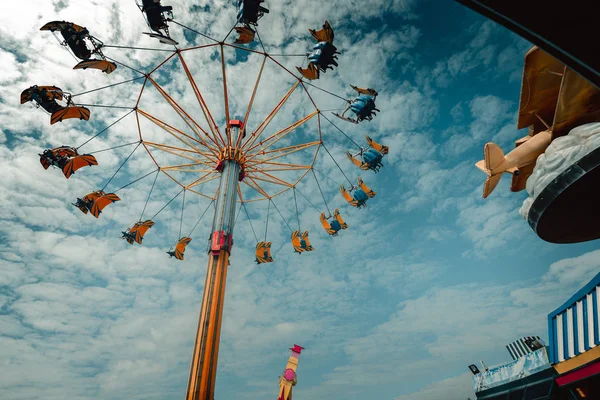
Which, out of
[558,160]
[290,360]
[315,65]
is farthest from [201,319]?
[558,160]

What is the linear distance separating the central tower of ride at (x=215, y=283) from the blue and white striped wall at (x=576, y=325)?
449 inches

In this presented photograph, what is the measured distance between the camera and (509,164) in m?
8.58

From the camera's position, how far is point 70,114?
14.5 meters

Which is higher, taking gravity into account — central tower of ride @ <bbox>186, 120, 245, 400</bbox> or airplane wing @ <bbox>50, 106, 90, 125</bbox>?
airplane wing @ <bbox>50, 106, 90, 125</bbox>

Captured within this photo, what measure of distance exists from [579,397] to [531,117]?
8.43 meters

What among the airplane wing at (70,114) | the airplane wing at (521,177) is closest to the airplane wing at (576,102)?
the airplane wing at (521,177)

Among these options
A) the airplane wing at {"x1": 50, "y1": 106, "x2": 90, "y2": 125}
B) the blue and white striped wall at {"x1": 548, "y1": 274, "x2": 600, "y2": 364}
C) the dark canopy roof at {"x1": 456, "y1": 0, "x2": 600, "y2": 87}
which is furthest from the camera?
the airplane wing at {"x1": 50, "y1": 106, "x2": 90, "y2": 125}

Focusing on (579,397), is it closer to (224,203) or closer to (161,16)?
(224,203)

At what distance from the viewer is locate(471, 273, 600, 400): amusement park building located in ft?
29.6

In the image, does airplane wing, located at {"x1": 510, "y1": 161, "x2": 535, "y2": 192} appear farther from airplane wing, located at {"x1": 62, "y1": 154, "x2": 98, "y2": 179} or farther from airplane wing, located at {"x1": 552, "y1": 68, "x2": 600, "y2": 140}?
airplane wing, located at {"x1": 62, "y1": 154, "x2": 98, "y2": 179}

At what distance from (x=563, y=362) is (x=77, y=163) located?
20.9 meters

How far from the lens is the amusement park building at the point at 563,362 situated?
9.03 m

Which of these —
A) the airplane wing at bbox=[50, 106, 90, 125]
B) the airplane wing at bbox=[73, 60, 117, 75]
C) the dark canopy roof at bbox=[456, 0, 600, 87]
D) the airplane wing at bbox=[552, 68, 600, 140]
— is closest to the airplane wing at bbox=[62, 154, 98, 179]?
the airplane wing at bbox=[50, 106, 90, 125]

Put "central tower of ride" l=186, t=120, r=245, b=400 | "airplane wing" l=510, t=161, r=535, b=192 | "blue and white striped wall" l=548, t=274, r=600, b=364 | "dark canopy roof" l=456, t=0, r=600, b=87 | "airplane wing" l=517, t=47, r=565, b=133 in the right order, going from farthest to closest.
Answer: "central tower of ride" l=186, t=120, r=245, b=400 < "blue and white striped wall" l=548, t=274, r=600, b=364 < "airplane wing" l=510, t=161, r=535, b=192 < "airplane wing" l=517, t=47, r=565, b=133 < "dark canopy roof" l=456, t=0, r=600, b=87
